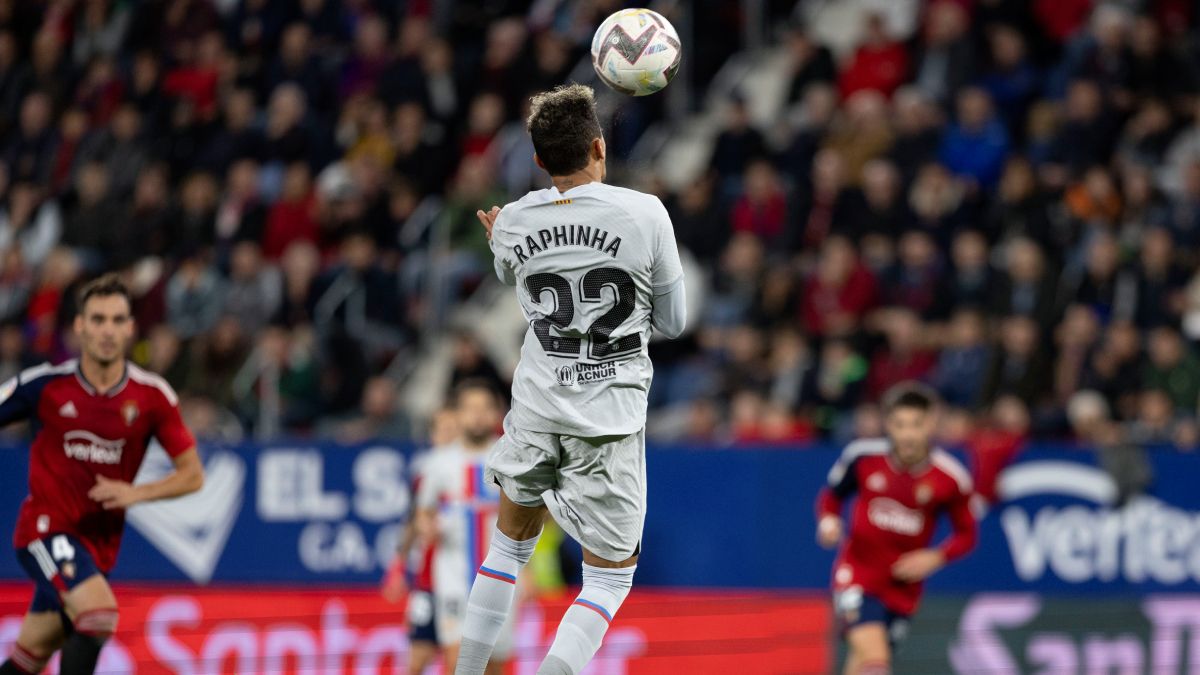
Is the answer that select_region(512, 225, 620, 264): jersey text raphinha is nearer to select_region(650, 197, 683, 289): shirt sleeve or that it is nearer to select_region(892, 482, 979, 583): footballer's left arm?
select_region(650, 197, 683, 289): shirt sleeve

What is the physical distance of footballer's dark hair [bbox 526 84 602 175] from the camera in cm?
701

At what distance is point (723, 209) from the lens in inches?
708

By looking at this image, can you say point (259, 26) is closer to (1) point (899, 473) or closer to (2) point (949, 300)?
(2) point (949, 300)

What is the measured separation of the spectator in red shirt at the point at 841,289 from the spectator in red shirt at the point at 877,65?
2.43 m

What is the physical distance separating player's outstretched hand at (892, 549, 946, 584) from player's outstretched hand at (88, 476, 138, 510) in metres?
4.41

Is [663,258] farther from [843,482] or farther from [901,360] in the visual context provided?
[901,360]

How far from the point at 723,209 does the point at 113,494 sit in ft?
32.5

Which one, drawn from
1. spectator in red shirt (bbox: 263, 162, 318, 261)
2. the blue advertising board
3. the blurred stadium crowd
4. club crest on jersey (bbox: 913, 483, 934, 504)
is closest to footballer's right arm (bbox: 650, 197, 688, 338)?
club crest on jersey (bbox: 913, 483, 934, 504)

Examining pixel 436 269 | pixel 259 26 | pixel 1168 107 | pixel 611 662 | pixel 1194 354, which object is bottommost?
pixel 611 662

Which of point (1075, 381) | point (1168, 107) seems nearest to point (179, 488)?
point (1075, 381)

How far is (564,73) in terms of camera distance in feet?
64.1

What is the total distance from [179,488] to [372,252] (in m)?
9.32

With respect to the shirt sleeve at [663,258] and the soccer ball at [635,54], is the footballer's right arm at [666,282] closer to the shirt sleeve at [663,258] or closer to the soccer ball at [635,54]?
the shirt sleeve at [663,258]

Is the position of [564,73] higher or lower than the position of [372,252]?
higher
